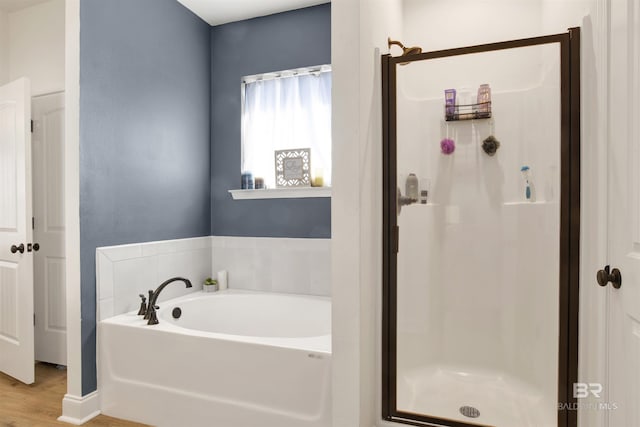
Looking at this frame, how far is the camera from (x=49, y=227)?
2980mm

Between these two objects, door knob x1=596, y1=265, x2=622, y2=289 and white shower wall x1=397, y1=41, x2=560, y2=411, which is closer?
door knob x1=596, y1=265, x2=622, y2=289

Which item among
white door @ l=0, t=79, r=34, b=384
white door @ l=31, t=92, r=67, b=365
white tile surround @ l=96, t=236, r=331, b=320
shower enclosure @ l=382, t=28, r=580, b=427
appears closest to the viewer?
shower enclosure @ l=382, t=28, r=580, b=427

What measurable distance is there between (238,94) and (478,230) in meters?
2.21

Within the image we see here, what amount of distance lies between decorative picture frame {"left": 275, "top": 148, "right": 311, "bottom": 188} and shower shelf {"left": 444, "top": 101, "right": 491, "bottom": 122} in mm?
1094

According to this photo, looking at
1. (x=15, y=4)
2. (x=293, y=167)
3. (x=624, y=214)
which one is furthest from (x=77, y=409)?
(x=15, y=4)

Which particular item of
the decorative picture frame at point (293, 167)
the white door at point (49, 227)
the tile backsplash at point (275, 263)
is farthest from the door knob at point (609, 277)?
the white door at point (49, 227)

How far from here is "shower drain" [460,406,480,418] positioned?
6.32ft

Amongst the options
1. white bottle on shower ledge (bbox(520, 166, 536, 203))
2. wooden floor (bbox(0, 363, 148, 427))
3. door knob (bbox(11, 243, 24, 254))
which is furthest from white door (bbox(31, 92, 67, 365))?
white bottle on shower ledge (bbox(520, 166, 536, 203))

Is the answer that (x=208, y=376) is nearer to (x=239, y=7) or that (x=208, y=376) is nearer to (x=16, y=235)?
(x=16, y=235)

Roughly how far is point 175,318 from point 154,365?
1.71 feet

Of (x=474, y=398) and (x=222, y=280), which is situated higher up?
(x=222, y=280)

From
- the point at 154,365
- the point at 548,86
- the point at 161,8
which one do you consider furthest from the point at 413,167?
the point at 161,8

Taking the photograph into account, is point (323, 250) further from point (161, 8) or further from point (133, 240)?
point (161, 8)

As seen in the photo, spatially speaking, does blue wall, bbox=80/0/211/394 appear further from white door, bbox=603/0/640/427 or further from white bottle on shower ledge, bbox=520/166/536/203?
white door, bbox=603/0/640/427
